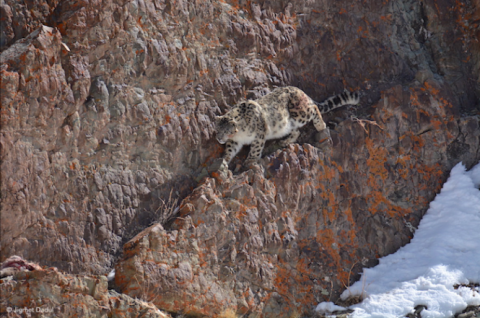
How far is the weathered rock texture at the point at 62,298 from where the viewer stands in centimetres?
557

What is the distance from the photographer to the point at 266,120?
8.20 metres

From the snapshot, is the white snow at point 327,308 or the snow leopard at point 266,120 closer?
the white snow at point 327,308

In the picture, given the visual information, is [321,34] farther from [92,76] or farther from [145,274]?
[145,274]

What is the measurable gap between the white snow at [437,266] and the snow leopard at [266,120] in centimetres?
239

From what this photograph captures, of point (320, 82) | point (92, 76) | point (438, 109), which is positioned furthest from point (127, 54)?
point (438, 109)

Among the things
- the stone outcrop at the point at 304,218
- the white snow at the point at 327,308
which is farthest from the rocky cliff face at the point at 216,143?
the white snow at the point at 327,308

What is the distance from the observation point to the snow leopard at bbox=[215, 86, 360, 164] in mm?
7918

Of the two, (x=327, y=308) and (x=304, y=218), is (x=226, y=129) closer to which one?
(x=304, y=218)

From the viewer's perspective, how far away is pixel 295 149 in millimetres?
8203

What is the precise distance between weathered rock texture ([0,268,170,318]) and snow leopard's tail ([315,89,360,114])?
14.8 feet

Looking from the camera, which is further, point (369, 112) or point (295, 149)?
point (369, 112)

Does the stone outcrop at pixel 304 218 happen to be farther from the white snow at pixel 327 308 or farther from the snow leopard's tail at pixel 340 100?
the snow leopard's tail at pixel 340 100

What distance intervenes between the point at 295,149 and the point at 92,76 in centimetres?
317

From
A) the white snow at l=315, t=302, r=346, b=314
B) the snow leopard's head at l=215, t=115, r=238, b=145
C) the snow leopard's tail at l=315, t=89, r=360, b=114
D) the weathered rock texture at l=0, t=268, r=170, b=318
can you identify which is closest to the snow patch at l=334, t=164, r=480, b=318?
the white snow at l=315, t=302, r=346, b=314
